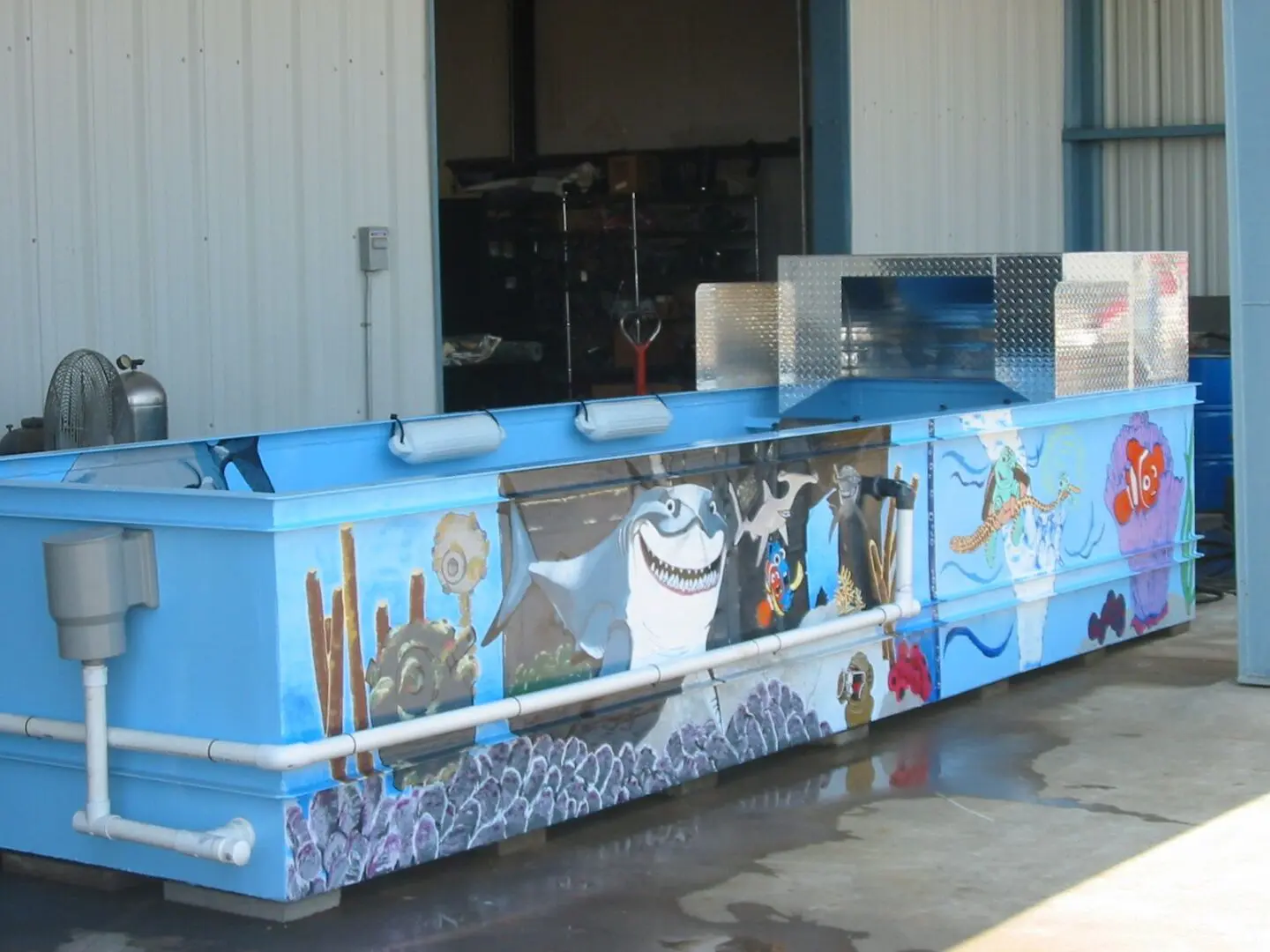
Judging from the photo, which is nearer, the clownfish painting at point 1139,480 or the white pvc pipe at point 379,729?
the white pvc pipe at point 379,729

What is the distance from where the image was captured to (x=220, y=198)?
7980mm

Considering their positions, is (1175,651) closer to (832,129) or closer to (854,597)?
(854,597)

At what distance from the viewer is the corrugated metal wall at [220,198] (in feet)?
23.9

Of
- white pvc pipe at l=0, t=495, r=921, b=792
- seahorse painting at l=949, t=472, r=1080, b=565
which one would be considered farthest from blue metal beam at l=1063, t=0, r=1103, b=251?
white pvc pipe at l=0, t=495, r=921, b=792

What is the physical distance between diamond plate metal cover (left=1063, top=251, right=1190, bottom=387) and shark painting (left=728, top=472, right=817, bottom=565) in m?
2.26

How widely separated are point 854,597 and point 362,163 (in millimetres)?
3677

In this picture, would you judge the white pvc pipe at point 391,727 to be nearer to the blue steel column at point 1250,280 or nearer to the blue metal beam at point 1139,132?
the blue steel column at point 1250,280

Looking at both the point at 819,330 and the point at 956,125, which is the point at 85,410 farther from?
the point at 956,125

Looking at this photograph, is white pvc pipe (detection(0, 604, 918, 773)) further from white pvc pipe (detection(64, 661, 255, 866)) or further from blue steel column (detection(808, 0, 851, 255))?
blue steel column (detection(808, 0, 851, 255))

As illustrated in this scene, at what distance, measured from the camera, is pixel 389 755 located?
4.70 metres

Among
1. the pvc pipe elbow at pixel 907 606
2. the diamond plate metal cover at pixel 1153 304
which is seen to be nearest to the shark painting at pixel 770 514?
the pvc pipe elbow at pixel 907 606

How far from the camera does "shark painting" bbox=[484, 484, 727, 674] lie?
5123 mm

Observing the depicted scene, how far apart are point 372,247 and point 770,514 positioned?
344cm

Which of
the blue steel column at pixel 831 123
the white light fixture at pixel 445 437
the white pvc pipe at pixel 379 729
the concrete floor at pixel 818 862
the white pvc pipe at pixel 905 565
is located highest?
the blue steel column at pixel 831 123
